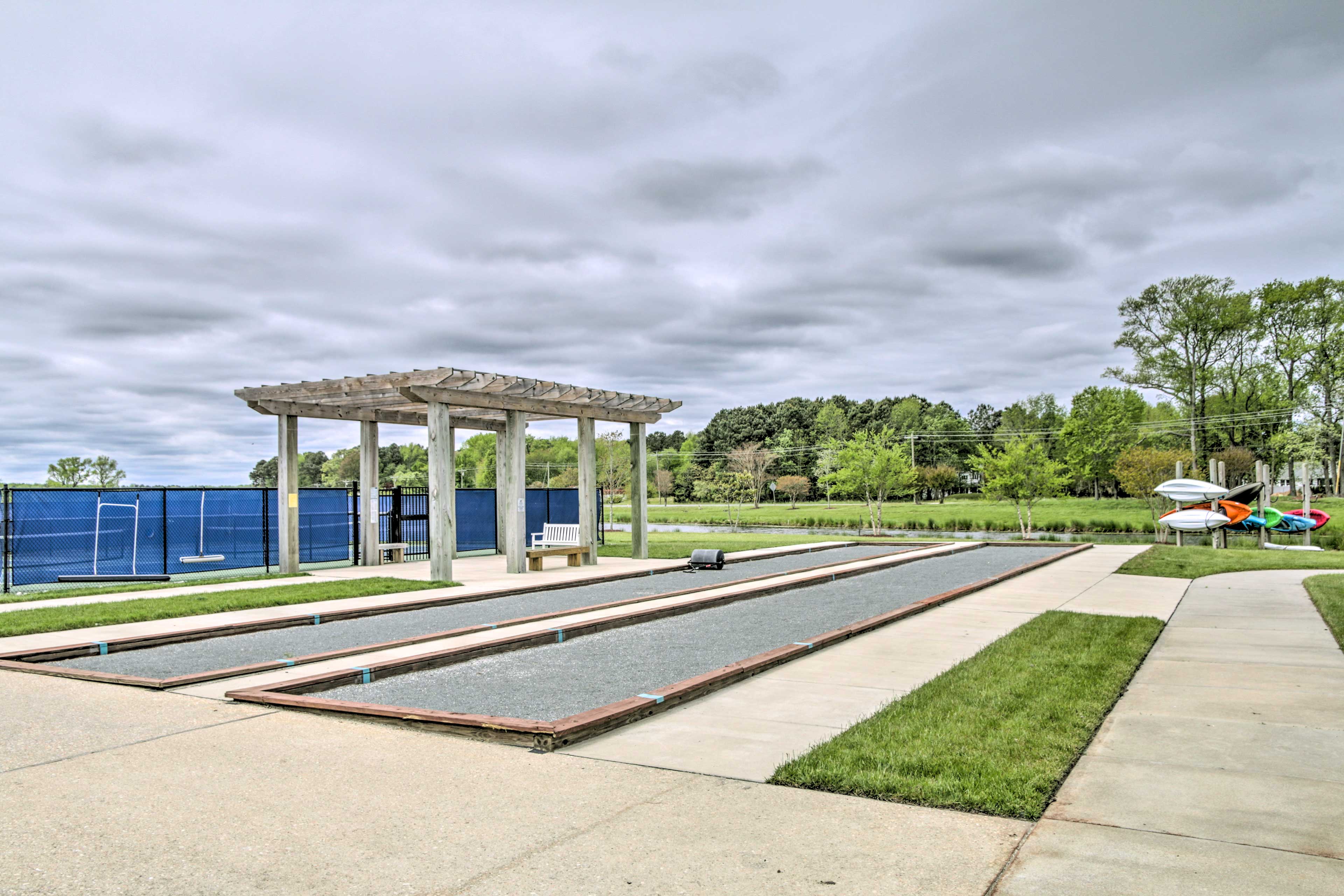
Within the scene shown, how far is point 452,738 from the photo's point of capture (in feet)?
18.6

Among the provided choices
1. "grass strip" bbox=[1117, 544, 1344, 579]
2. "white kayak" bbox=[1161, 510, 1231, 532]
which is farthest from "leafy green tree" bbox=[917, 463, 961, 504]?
"grass strip" bbox=[1117, 544, 1344, 579]

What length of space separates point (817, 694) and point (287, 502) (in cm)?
1420

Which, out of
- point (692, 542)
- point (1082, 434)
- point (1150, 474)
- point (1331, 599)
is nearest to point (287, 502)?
point (692, 542)

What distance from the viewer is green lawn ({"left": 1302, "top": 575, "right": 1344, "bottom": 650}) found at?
32.1 feet

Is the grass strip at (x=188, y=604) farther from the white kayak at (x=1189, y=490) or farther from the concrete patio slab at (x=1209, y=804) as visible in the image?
the white kayak at (x=1189, y=490)

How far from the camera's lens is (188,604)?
11.8 meters

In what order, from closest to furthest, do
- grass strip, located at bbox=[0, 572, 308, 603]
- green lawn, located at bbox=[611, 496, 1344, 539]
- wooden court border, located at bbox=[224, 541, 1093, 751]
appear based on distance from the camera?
wooden court border, located at bbox=[224, 541, 1093, 751] < grass strip, located at bbox=[0, 572, 308, 603] < green lawn, located at bbox=[611, 496, 1344, 539]

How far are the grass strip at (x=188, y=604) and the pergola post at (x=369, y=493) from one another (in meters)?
4.37

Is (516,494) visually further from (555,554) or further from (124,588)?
(124,588)

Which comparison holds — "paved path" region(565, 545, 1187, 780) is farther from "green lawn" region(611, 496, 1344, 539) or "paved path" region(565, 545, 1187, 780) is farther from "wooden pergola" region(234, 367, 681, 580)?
"green lawn" region(611, 496, 1344, 539)

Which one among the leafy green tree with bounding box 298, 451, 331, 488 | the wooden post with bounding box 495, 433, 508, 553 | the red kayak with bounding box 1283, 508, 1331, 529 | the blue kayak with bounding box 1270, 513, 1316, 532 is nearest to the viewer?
the wooden post with bounding box 495, 433, 508, 553

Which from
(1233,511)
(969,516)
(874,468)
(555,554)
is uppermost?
(874,468)

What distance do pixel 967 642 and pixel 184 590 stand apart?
11.9m

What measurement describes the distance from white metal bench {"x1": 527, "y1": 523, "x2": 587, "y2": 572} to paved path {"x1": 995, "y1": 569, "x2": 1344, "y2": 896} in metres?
11.9
